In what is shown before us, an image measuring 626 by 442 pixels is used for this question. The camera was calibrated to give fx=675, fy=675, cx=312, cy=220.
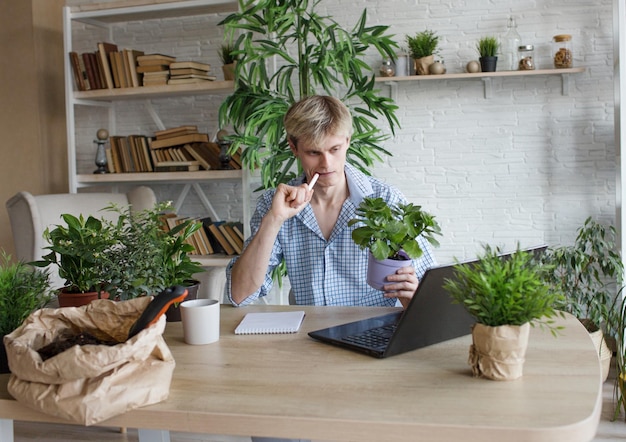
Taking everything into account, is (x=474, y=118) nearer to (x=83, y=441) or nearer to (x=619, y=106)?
(x=619, y=106)

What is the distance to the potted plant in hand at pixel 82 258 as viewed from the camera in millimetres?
1599

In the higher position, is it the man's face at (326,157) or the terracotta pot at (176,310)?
the man's face at (326,157)

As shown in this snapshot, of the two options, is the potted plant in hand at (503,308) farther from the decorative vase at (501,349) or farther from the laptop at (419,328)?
the laptop at (419,328)

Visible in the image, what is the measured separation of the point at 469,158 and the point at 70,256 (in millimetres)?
3111

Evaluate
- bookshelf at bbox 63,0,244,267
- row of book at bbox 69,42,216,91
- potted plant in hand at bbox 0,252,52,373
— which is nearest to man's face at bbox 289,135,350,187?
potted plant in hand at bbox 0,252,52,373

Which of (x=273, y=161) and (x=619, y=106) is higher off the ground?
(x=619, y=106)

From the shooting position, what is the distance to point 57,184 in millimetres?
4895

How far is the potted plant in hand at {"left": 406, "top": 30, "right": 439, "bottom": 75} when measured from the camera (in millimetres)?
4090

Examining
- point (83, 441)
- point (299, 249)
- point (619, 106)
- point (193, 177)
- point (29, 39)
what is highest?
point (29, 39)

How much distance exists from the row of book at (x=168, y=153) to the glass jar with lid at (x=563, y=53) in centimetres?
199

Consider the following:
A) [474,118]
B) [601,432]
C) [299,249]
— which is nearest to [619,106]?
[474,118]

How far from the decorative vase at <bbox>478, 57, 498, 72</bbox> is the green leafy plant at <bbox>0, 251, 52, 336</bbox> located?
3191mm

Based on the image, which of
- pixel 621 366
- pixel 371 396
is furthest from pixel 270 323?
pixel 621 366

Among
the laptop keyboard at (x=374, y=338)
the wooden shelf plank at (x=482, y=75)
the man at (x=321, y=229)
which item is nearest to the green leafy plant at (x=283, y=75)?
the wooden shelf plank at (x=482, y=75)
